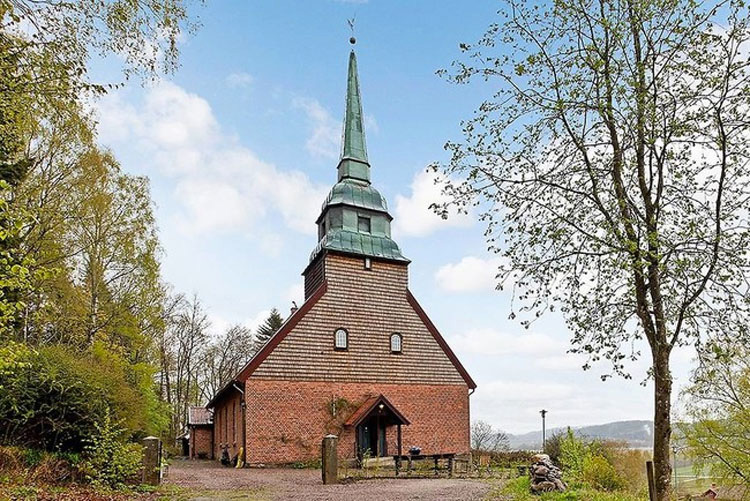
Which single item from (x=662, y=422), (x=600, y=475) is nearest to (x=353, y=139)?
(x=600, y=475)

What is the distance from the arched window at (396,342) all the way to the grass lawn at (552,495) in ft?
35.2

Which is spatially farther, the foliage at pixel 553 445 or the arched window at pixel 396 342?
the arched window at pixel 396 342

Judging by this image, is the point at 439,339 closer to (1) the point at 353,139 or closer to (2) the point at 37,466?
(1) the point at 353,139

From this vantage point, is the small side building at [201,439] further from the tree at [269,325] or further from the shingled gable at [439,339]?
the shingled gable at [439,339]

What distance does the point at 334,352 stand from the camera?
21.1 metres

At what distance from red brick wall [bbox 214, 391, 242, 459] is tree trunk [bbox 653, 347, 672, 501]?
16.3 meters

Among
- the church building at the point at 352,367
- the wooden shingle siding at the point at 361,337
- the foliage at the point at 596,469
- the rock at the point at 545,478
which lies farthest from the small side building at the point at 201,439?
the rock at the point at 545,478

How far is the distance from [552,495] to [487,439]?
20.4 meters

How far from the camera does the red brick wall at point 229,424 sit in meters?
21.2

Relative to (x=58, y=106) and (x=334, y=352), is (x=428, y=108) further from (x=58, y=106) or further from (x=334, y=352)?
(x=334, y=352)

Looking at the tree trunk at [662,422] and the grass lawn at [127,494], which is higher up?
the tree trunk at [662,422]

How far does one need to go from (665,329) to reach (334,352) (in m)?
15.2

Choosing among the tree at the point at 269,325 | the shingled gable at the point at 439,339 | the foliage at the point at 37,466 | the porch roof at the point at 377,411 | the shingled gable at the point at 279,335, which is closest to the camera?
the foliage at the point at 37,466

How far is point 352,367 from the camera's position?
2130 centimetres
